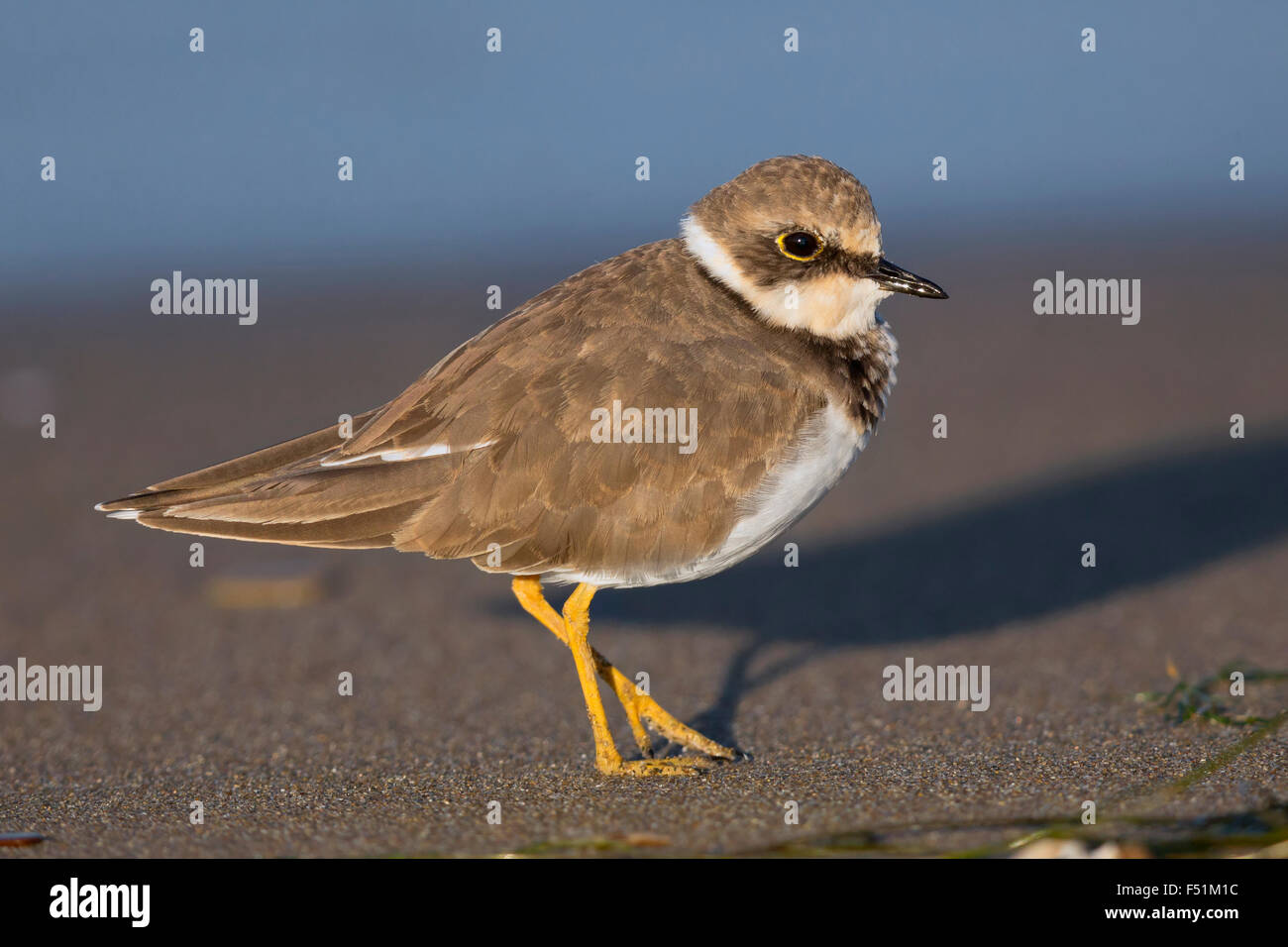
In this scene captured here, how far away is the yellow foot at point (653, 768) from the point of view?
5.35 m

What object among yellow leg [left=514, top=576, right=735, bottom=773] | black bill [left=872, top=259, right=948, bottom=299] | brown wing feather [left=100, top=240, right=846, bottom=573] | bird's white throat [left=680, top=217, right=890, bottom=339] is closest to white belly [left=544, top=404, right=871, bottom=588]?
brown wing feather [left=100, top=240, right=846, bottom=573]

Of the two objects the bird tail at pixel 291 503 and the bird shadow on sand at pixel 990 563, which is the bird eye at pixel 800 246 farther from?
the bird shadow on sand at pixel 990 563

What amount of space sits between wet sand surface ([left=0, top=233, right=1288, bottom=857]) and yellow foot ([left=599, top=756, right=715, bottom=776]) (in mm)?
105

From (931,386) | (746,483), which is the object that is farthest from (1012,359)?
(746,483)

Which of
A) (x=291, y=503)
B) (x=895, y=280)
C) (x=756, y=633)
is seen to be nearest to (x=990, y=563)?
(x=756, y=633)

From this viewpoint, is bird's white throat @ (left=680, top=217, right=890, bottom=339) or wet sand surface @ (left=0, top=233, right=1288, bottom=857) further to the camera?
bird's white throat @ (left=680, top=217, right=890, bottom=339)

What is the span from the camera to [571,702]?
265 inches

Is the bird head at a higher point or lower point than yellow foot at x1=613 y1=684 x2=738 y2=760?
higher

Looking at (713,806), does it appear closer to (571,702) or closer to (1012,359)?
(571,702)

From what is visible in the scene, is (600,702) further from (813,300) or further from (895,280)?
(895,280)

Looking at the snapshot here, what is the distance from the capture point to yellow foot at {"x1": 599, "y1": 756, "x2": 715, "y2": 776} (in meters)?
5.35

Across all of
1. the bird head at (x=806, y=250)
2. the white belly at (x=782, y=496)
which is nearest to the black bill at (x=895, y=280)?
the bird head at (x=806, y=250)

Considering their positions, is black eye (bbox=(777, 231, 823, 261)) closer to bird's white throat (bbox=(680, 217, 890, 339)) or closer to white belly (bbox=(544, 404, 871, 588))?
bird's white throat (bbox=(680, 217, 890, 339))

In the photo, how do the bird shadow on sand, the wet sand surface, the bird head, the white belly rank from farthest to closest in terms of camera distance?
the bird shadow on sand < the bird head < the white belly < the wet sand surface
